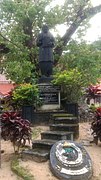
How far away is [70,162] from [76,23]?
11845 mm

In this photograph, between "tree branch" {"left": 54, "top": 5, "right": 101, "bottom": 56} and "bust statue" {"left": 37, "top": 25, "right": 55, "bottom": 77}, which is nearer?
"bust statue" {"left": 37, "top": 25, "right": 55, "bottom": 77}

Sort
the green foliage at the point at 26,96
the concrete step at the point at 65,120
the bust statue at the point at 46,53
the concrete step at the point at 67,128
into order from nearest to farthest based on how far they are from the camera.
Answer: the concrete step at the point at 67,128 → the concrete step at the point at 65,120 → the green foliage at the point at 26,96 → the bust statue at the point at 46,53

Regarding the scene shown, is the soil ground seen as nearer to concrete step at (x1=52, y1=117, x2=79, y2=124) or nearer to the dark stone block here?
the dark stone block

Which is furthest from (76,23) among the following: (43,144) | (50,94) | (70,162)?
(70,162)

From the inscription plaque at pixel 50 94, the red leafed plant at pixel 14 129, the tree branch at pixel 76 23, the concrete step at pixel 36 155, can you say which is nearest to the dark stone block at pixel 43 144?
the concrete step at pixel 36 155

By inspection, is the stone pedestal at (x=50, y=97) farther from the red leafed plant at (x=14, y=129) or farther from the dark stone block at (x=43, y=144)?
the red leafed plant at (x=14, y=129)

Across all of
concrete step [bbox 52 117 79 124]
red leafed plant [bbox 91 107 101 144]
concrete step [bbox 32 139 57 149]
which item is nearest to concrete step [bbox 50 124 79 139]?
concrete step [bbox 52 117 79 124]

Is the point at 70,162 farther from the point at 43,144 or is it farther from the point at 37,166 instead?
the point at 43,144

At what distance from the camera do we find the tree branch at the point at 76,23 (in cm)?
1661

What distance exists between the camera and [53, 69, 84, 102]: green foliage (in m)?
10.8

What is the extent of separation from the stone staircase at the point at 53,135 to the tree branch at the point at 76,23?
750 cm

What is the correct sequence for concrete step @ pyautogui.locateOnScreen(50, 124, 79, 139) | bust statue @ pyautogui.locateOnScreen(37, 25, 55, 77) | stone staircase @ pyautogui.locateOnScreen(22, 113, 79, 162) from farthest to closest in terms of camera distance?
bust statue @ pyautogui.locateOnScreen(37, 25, 55, 77) → concrete step @ pyautogui.locateOnScreen(50, 124, 79, 139) → stone staircase @ pyautogui.locateOnScreen(22, 113, 79, 162)

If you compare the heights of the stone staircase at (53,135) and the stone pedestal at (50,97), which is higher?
the stone pedestal at (50,97)

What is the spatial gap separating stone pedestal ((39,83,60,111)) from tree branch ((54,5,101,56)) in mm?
6100
